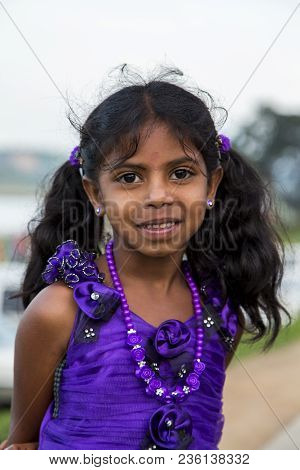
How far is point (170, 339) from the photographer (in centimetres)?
212

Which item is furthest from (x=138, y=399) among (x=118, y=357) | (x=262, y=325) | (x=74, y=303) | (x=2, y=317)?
(x=2, y=317)

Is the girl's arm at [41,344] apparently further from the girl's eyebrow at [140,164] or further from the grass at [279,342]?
the grass at [279,342]

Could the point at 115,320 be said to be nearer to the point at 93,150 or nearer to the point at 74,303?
the point at 74,303

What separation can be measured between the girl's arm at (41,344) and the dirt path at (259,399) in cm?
186

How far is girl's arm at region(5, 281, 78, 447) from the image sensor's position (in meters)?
2.08

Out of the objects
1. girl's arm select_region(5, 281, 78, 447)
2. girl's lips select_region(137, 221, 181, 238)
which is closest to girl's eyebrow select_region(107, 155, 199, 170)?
girl's lips select_region(137, 221, 181, 238)

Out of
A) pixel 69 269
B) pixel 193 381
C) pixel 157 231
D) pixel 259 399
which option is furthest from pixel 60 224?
pixel 259 399

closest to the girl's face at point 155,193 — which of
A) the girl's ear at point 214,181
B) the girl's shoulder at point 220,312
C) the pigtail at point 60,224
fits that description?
the girl's ear at point 214,181

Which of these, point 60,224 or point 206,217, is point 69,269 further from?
point 206,217

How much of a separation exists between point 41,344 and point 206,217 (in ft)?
2.82

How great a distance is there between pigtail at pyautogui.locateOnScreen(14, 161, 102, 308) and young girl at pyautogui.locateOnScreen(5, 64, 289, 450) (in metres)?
0.14

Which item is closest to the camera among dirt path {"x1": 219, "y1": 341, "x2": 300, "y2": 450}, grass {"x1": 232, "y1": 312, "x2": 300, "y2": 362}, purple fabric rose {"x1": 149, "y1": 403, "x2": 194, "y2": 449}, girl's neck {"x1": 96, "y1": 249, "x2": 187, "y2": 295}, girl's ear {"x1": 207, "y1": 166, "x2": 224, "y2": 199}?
purple fabric rose {"x1": 149, "y1": 403, "x2": 194, "y2": 449}

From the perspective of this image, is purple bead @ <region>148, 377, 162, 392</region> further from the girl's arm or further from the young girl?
the girl's arm
